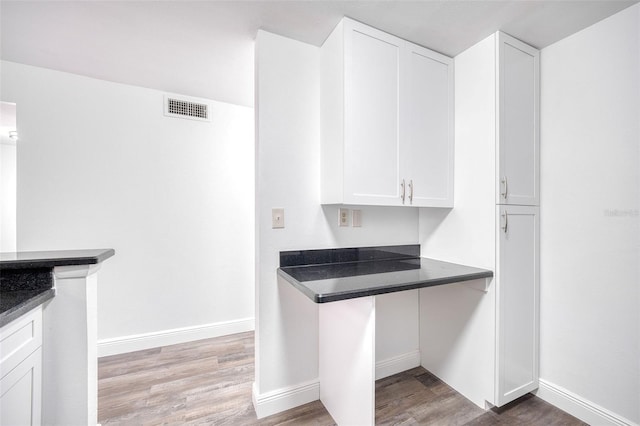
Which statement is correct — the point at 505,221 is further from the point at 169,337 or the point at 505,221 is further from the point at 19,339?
the point at 169,337

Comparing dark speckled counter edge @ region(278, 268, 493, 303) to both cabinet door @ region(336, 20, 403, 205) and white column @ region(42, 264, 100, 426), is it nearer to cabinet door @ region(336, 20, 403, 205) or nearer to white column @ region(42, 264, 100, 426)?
cabinet door @ region(336, 20, 403, 205)

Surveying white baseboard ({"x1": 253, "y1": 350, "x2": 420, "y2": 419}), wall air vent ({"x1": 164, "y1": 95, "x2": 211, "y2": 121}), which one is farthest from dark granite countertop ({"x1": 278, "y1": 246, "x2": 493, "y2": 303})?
wall air vent ({"x1": 164, "y1": 95, "x2": 211, "y2": 121})

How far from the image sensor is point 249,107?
9.45ft

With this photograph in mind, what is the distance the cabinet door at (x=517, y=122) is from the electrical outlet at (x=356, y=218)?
88 centimetres

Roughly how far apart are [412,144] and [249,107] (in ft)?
6.22

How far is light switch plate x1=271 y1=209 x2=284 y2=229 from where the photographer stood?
1.69 m

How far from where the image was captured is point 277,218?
170cm

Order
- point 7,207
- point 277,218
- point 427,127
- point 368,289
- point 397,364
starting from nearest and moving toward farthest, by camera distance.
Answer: point 368,289 < point 277,218 < point 427,127 < point 397,364 < point 7,207

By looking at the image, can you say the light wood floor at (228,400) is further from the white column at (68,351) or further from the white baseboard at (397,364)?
the white column at (68,351)

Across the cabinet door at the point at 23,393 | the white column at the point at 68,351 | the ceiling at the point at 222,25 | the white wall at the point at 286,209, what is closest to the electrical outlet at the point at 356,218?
the white wall at the point at 286,209

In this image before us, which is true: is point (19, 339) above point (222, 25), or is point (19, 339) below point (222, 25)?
below

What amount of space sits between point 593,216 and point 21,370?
2913 millimetres

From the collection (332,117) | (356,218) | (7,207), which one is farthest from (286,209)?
(7,207)

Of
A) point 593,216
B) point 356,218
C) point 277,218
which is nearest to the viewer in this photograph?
point 593,216
